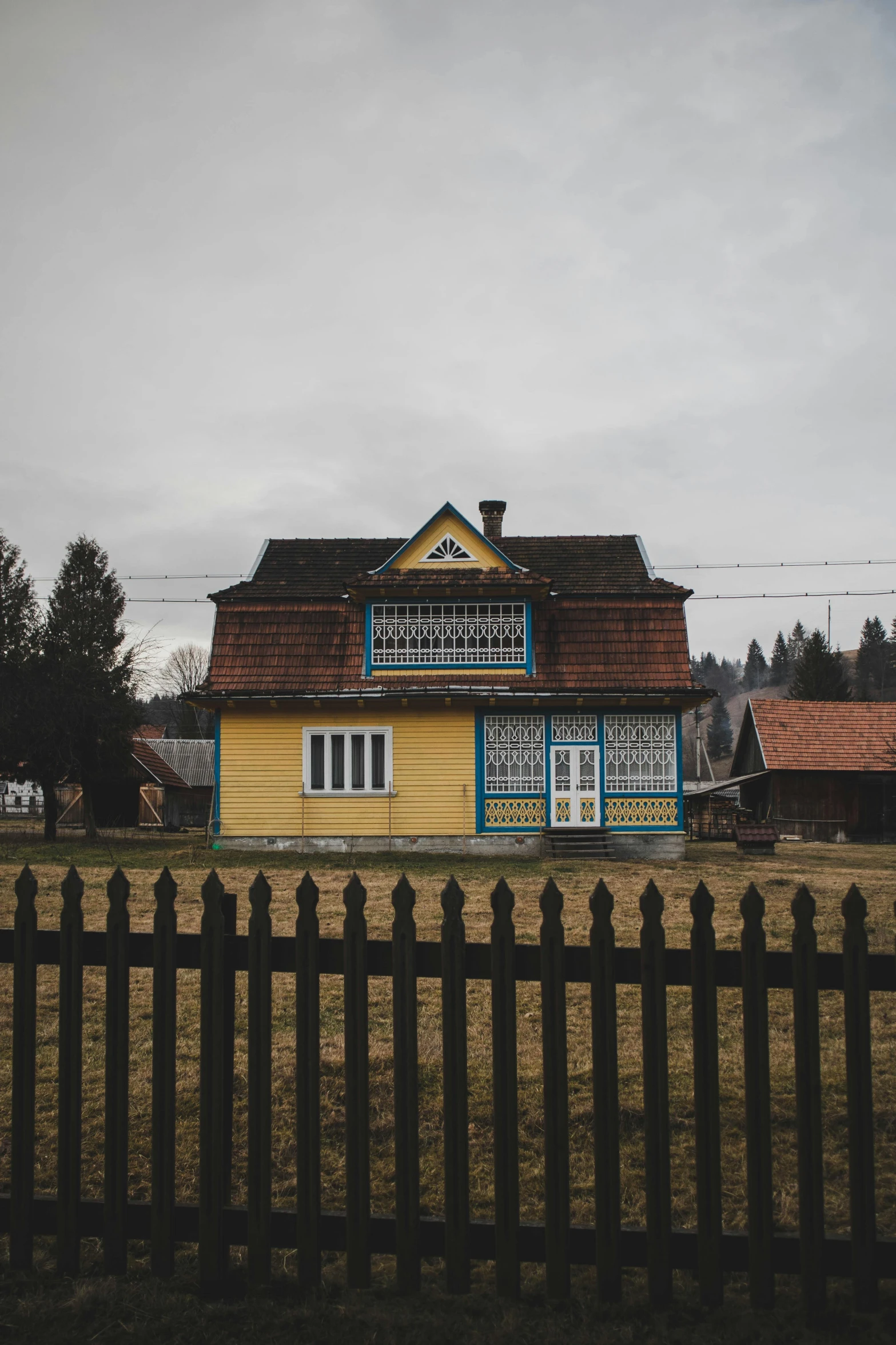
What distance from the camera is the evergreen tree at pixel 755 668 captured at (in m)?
166

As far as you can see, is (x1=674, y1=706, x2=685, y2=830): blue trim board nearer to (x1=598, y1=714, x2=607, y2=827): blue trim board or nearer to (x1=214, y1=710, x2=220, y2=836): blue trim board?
(x1=598, y1=714, x2=607, y2=827): blue trim board

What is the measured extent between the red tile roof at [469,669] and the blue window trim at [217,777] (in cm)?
101

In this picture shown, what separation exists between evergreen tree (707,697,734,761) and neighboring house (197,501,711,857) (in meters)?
81.8

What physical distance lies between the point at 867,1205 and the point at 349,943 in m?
1.91

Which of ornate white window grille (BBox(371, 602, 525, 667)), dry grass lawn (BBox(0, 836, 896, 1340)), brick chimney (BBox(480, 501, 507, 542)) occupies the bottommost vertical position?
dry grass lawn (BBox(0, 836, 896, 1340))

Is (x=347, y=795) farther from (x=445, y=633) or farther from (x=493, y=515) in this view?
(x=493, y=515)

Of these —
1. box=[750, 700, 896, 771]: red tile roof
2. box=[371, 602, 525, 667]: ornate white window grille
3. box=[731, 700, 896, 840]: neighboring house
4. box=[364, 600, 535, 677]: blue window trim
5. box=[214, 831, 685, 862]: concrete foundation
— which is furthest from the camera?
box=[750, 700, 896, 771]: red tile roof

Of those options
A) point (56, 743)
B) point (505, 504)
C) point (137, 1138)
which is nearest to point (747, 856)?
point (505, 504)

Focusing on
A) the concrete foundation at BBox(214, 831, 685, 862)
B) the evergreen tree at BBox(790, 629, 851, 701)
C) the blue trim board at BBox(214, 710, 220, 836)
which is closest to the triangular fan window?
the blue trim board at BBox(214, 710, 220, 836)

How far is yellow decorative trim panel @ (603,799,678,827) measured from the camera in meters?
20.9

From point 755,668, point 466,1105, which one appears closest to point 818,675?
point 466,1105

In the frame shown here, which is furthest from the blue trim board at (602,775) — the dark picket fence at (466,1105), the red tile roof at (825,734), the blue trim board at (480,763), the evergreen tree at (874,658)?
the evergreen tree at (874,658)

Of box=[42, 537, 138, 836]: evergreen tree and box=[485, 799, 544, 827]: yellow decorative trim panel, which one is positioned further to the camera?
box=[42, 537, 138, 836]: evergreen tree

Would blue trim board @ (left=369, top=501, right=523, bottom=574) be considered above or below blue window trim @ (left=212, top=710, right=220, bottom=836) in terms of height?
above
